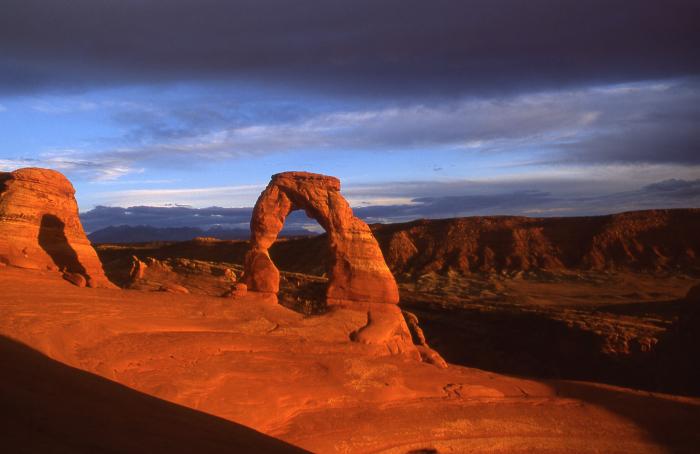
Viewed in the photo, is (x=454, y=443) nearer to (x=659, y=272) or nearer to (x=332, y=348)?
(x=332, y=348)

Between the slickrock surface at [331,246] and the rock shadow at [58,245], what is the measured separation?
15.0 ft

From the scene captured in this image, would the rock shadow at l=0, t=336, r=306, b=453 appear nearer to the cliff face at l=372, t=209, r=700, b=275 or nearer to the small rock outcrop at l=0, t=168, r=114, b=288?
the small rock outcrop at l=0, t=168, r=114, b=288

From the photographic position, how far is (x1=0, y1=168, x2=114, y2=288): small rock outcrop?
1357 centimetres

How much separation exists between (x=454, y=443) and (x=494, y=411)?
1.92 meters

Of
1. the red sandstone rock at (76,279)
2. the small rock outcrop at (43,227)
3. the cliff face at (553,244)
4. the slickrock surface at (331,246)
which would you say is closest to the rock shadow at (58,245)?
the small rock outcrop at (43,227)

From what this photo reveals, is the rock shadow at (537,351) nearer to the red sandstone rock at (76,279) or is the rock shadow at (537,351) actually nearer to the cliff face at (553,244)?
the red sandstone rock at (76,279)

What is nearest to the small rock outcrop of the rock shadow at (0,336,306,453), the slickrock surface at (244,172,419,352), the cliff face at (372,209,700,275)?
the slickrock surface at (244,172,419,352)

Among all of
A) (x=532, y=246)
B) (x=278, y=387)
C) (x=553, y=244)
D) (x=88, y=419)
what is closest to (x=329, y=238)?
(x=278, y=387)

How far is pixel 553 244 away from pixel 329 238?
1463 inches

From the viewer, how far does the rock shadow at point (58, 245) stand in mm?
14562

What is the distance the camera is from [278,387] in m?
10.1

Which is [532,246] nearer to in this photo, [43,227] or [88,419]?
Result: [43,227]

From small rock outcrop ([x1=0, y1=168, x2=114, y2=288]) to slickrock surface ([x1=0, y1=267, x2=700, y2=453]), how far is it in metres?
1.02

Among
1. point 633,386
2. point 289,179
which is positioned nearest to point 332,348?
point 289,179
